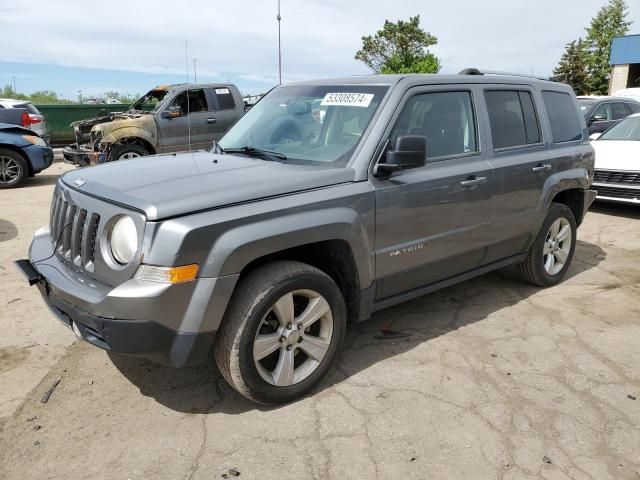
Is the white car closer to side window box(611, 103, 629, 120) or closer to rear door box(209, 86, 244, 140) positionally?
side window box(611, 103, 629, 120)

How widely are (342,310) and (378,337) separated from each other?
85cm

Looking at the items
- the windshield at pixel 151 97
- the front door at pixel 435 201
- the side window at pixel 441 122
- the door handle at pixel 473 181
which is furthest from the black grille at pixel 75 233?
the windshield at pixel 151 97

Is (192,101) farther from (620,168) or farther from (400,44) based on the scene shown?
(400,44)

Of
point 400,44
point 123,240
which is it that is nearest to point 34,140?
point 123,240

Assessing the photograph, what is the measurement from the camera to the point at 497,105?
4.20m

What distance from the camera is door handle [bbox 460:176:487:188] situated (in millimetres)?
3768

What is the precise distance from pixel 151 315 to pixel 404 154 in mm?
1659

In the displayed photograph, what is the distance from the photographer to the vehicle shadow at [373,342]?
10.4 feet

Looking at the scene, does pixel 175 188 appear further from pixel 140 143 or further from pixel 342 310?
pixel 140 143

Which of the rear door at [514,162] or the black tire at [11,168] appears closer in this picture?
the rear door at [514,162]

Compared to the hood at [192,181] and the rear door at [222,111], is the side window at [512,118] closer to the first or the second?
the hood at [192,181]

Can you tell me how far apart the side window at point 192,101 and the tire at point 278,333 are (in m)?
8.73

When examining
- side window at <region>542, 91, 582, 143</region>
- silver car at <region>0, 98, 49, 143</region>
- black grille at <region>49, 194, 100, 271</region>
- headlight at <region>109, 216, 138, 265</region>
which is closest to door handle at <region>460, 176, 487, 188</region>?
side window at <region>542, 91, 582, 143</region>

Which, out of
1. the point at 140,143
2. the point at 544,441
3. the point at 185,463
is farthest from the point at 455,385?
the point at 140,143
